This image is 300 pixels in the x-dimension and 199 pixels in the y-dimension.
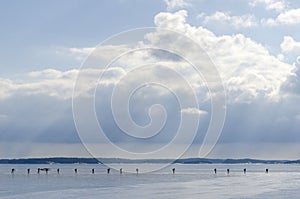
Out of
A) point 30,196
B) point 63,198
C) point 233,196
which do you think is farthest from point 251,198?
point 30,196

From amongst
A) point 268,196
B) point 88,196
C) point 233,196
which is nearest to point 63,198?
point 88,196

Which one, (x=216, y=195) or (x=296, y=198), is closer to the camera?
(x=296, y=198)

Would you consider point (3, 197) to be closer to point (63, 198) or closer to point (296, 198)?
point (63, 198)

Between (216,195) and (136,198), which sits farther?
(216,195)

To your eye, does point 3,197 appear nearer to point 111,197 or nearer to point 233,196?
point 111,197

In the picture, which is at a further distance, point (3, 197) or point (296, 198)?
point (3, 197)

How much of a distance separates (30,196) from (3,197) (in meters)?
2.50

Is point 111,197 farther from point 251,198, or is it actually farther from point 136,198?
point 251,198

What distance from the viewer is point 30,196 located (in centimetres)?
4931

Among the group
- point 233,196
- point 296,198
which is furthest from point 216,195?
point 296,198

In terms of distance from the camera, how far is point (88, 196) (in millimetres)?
48688

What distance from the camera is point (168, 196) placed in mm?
47688

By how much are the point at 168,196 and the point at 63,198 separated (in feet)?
29.8

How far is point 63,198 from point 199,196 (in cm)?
1176
